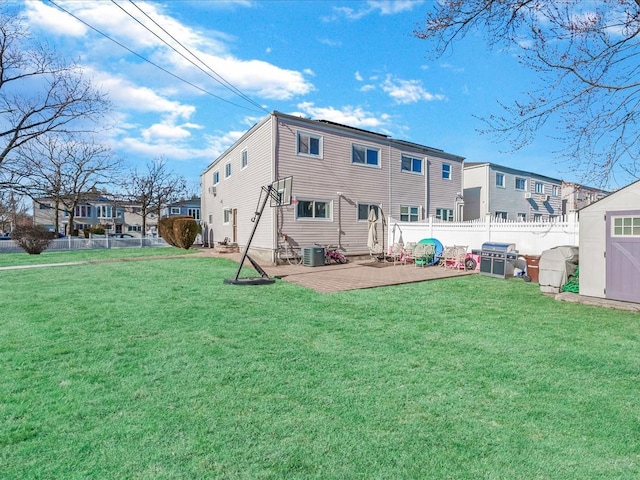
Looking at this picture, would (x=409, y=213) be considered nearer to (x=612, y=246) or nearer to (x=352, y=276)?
(x=352, y=276)

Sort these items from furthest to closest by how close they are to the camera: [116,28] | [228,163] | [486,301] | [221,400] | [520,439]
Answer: [228,163], [116,28], [486,301], [221,400], [520,439]

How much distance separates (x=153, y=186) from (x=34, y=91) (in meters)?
18.0

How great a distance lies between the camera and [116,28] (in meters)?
10.1

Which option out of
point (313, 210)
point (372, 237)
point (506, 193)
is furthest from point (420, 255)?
point (506, 193)

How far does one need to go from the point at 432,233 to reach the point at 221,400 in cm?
Answer: 1285

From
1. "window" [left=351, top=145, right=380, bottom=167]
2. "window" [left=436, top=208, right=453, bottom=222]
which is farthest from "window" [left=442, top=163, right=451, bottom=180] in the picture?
"window" [left=351, top=145, right=380, bottom=167]

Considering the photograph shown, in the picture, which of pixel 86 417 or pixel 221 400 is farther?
pixel 221 400

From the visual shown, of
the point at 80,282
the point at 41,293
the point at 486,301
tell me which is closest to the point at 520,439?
the point at 486,301

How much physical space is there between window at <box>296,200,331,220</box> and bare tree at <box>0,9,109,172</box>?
43.3 feet

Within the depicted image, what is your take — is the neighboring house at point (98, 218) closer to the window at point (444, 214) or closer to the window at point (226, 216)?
the window at point (226, 216)

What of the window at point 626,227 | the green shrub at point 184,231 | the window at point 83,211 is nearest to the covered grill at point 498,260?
the window at point 626,227

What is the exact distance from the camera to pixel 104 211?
53781 millimetres

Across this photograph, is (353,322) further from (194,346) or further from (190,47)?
(190,47)

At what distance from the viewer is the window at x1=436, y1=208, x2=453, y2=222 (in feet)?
63.1
